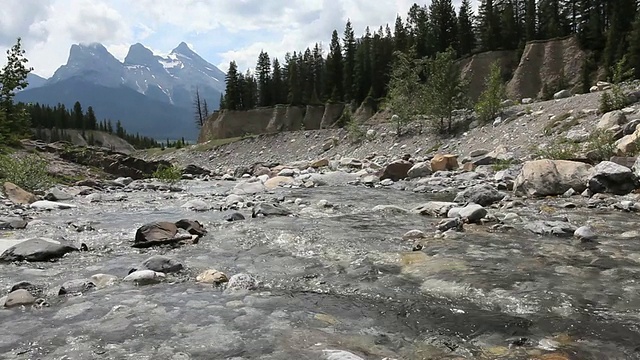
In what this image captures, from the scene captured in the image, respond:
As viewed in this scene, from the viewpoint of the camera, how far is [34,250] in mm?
8094

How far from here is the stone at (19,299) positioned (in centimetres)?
562

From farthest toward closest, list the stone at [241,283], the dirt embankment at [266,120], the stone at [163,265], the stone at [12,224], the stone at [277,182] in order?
the dirt embankment at [266,120], the stone at [277,182], the stone at [12,224], the stone at [163,265], the stone at [241,283]

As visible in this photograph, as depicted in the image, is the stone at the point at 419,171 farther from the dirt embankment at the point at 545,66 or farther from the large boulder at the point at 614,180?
the dirt embankment at the point at 545,66

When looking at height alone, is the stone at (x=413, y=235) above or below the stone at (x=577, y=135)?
below

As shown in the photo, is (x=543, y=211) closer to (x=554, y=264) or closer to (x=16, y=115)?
(x=554, y=264)

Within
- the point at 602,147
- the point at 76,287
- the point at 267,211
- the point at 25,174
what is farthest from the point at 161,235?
the point at 602,147

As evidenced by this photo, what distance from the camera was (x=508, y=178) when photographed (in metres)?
15.9

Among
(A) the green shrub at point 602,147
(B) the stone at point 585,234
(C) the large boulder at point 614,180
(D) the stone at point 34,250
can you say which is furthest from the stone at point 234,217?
(A) the green shrub at point 602,147

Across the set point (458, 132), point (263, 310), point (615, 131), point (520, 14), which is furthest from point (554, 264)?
point (520, 14)

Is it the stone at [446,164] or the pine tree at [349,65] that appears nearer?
the stone at [446,164]

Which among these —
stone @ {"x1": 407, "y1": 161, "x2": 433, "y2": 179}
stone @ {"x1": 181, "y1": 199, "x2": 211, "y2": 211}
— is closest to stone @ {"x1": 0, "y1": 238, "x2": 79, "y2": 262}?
stone @ {"x1": 181, "y1": 199, "x2": 211, "y2": 211}

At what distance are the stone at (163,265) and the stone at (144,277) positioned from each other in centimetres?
36

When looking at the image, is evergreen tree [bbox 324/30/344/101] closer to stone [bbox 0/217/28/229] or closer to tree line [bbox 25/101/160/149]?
stone [bbox 0/217/28/229]

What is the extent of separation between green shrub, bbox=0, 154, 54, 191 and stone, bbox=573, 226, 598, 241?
19.2 m
